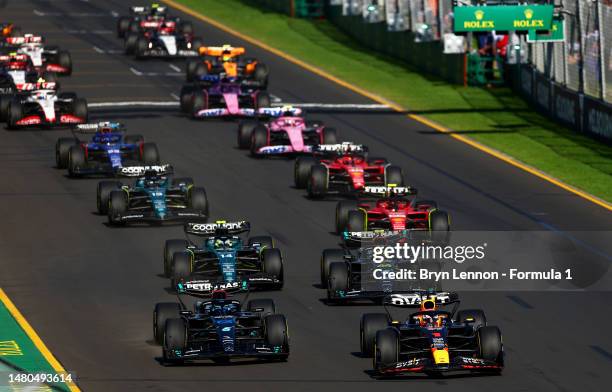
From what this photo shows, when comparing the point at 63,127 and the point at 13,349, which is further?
the point at 63,127

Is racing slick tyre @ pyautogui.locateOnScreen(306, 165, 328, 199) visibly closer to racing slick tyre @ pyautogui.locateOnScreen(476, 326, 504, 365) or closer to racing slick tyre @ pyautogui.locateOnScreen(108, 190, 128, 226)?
racing slick tyre @ pyautogui.locateOnScreen(108, 190, 128, 226)

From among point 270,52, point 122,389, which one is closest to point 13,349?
point 122,389

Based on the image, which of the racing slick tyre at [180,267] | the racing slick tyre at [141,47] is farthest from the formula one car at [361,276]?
the racing slick tyre at [141,47]

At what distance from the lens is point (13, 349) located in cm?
3359

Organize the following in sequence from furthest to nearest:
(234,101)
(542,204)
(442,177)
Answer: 1. (234,101)
2. (442,177)
3. (542,204)

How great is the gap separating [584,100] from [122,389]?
3622 cm

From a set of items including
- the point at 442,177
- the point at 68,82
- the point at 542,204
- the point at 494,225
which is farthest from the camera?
the point at 68,82

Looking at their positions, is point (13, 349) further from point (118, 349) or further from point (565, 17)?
point (565, 17)

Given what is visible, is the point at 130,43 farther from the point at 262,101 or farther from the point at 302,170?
the point at 302,170

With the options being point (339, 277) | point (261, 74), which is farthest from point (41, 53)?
point (339, 277)

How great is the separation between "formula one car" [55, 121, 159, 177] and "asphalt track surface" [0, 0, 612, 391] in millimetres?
613

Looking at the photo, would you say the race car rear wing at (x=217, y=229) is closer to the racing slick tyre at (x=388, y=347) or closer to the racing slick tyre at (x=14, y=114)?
the racing slick tyre at (x=388, y=347)

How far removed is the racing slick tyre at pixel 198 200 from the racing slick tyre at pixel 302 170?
5.48 metres

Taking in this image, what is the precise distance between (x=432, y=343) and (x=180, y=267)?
8977 millimetres
